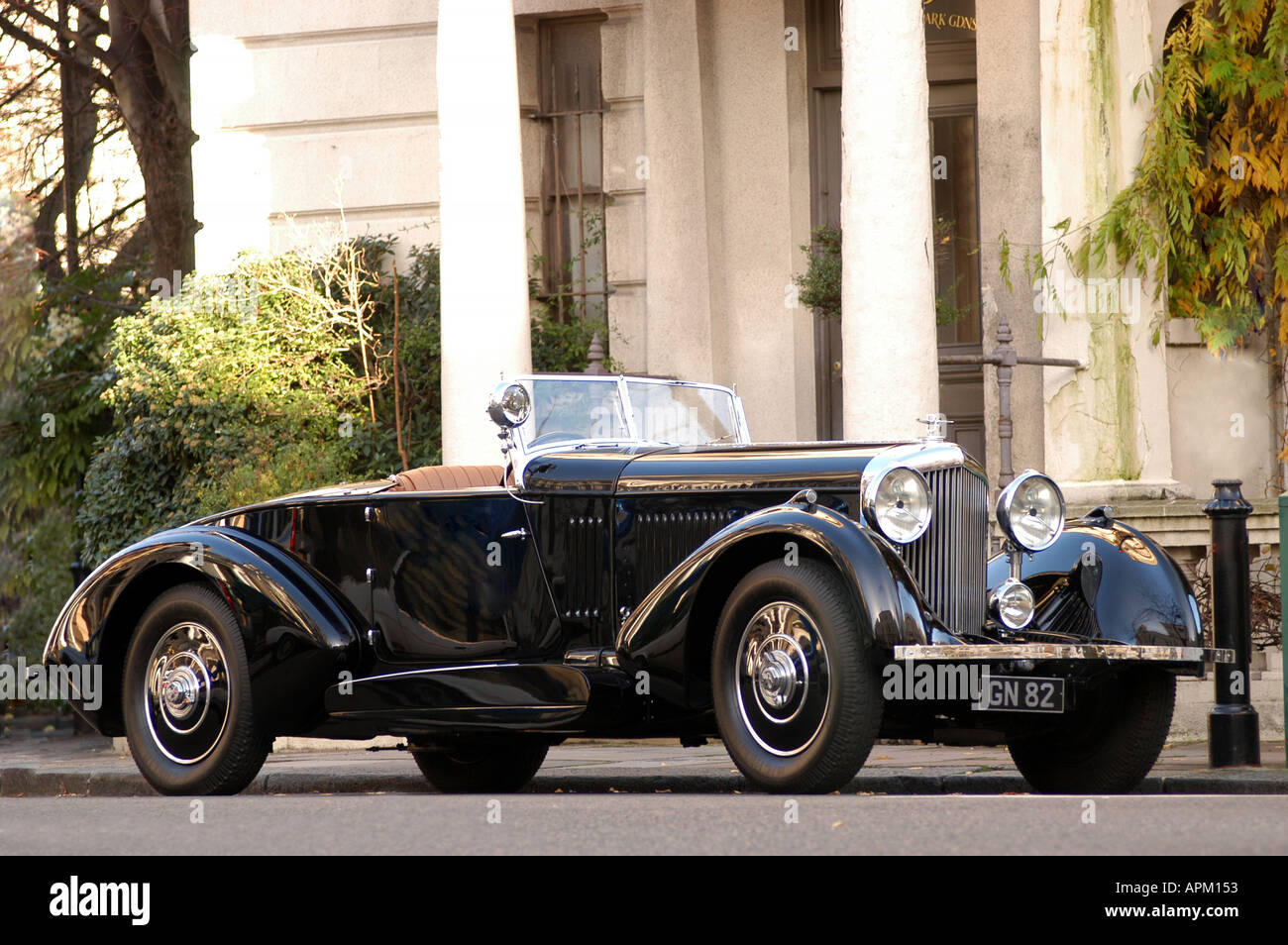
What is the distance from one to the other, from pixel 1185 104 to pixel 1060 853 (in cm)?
860

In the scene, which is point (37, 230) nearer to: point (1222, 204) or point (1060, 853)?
point (1222, 204)

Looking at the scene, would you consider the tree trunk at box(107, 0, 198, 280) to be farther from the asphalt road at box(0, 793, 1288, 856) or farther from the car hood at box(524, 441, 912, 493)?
the asphalt road at box(0, 793, 1288, 856)

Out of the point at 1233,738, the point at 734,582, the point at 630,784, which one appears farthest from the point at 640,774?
the point at 1233,738

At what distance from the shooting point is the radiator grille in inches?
250

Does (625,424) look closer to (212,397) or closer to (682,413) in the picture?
(682,413)

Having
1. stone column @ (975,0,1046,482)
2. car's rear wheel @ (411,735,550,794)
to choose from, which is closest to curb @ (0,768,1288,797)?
car's rear wheel @ (411,735,550,794)

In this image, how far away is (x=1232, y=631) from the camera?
26.9 ft

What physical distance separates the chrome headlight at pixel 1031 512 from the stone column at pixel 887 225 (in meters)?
3.49

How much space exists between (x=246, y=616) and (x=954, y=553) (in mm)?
2867

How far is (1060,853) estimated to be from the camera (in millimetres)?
4258

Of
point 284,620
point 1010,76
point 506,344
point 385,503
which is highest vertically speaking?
point 1010,76

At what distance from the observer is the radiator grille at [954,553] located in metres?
6.34

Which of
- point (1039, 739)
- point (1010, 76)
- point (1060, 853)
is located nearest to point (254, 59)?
point (1010, 76)

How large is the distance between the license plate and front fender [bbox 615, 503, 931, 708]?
360 mm
